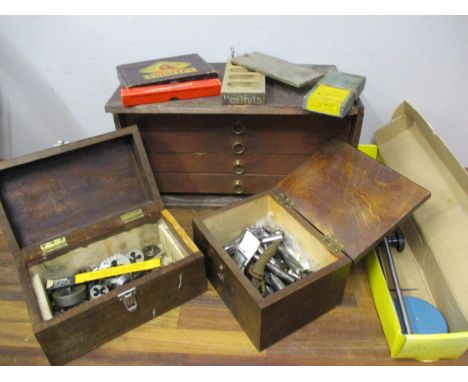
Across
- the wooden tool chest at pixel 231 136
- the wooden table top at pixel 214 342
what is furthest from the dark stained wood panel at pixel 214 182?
the wooden table top at pixel 214 342

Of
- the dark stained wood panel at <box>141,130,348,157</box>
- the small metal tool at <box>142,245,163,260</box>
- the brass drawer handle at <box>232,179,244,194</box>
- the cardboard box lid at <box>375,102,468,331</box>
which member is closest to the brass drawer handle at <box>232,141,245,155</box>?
the dark stained wood panel at <box>141,130,348,157</box>

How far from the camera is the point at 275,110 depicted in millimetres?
937

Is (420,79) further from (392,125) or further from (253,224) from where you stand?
(253,224)

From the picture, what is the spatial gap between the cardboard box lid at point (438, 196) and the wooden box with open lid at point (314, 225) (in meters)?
0.17

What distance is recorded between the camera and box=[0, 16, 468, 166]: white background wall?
115 centimetres

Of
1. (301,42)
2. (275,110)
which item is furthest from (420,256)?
(301,42)

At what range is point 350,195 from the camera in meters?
0.90

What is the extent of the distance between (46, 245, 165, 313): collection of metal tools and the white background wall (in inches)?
26.6

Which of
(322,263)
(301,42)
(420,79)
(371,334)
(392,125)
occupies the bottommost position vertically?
(371,334)

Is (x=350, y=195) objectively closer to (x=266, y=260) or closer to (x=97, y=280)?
(x=266, y=260)

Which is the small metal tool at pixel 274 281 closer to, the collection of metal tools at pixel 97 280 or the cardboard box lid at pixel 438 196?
the collection of metal tools at pixel 97 280
